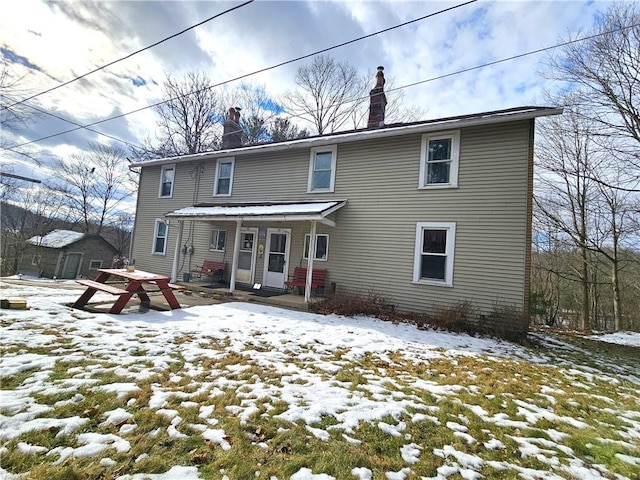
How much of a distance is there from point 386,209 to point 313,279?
351cm

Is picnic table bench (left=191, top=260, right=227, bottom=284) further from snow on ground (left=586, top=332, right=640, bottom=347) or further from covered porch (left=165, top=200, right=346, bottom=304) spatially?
snow on ground (left=586, top=332, right=640, bottom=347)

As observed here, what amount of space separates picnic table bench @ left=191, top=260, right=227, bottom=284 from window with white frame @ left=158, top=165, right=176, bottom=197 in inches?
184

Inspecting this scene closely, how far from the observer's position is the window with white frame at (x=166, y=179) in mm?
14902

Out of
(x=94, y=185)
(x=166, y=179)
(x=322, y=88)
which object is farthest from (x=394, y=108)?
(x=94, y=185)

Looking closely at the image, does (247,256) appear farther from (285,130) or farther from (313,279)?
(285,130)

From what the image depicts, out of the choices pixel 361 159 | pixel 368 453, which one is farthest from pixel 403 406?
pixel 361 159

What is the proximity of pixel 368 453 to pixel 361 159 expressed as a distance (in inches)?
371

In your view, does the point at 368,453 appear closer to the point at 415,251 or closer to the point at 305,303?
the point at 305,303

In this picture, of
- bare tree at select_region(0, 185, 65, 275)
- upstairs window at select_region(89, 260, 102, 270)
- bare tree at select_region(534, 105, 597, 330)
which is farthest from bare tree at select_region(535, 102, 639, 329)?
bare tree at select_region(0, 185, 65, 275)

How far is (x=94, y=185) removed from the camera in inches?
1252

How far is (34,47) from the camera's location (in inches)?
360

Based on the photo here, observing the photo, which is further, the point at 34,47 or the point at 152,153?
the point at 152,153

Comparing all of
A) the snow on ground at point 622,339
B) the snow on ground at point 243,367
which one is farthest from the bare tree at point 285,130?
the snow on ground at point 622,339

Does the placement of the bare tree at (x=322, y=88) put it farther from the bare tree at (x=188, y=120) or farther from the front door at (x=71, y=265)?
the front door at (x=71, y=265)
